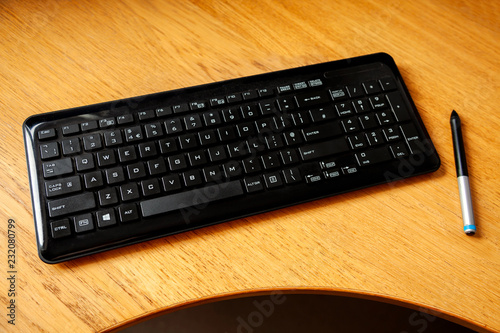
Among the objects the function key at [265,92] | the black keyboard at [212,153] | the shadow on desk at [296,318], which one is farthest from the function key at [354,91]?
the shadow on desk at [296,318]

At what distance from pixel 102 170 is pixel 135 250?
0.10 meters

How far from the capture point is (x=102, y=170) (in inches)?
19.1

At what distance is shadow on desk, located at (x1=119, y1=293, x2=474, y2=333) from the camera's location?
3.20 ft

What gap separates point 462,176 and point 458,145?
1.9 inches

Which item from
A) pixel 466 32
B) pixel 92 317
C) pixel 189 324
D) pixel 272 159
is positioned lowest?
pixel 189 324

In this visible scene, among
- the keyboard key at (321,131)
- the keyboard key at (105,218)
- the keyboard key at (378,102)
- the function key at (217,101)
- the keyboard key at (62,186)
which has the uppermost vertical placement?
the function key at (217,101)

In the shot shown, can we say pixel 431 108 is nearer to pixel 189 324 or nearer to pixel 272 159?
pixel 272 159

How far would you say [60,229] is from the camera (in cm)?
45

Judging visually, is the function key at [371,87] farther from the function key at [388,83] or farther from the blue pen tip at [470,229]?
the blue pen tip at [470,229]

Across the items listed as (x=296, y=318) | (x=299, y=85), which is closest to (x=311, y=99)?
(x=299, y=85)

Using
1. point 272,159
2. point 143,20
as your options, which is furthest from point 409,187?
→ point 143,20

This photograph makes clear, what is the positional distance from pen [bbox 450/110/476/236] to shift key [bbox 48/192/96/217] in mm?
442

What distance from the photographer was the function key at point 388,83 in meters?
0.58

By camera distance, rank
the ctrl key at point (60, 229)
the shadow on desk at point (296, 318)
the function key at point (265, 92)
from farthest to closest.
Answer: the shadow on desk at point (296, 318)
the function key at point (265, 92)
the ctrl key at point (60, 229)
